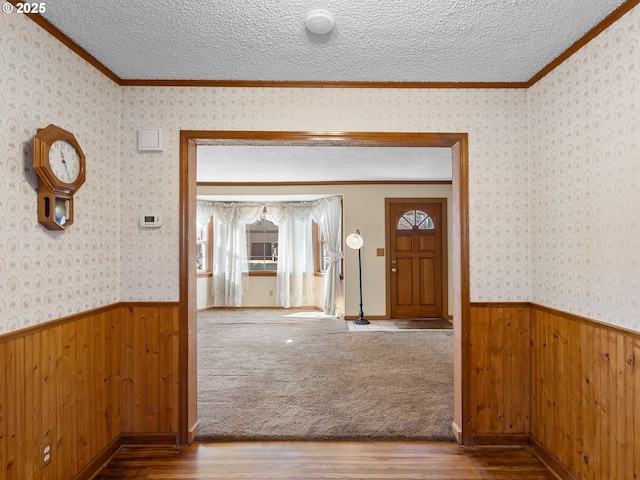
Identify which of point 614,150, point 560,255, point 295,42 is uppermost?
point 295,42

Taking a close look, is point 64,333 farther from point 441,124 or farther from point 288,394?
point 441,124

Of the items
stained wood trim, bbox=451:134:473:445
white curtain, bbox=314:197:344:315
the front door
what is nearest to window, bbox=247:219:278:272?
white curtain, bbox=314:197:344:315

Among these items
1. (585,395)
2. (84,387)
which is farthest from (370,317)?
(84,387)

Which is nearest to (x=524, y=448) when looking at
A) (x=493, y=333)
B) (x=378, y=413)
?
(x=493, y=333)

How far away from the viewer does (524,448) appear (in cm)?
265

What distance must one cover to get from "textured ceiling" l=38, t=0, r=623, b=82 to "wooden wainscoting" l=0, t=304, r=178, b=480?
1552 millimetres

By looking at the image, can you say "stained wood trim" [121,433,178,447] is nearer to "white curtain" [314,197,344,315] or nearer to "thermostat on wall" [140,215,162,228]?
"thermostat on wall" [140,215,162,228]

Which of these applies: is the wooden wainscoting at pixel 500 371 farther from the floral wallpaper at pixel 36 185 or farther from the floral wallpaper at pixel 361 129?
the floral wallpaper at pixel 36 185

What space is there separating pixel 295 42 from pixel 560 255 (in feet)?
6.54

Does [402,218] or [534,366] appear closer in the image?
[534,366]

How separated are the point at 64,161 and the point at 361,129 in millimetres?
1799

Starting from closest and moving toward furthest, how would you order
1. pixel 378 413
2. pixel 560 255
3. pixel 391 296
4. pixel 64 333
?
pixel 64 333, pixel 560 255, pixel 378 413, pixel 391 296

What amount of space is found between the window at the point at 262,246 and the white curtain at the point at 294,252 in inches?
9.9

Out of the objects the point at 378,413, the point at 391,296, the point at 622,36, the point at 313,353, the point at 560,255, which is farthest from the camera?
the point at 391,296
